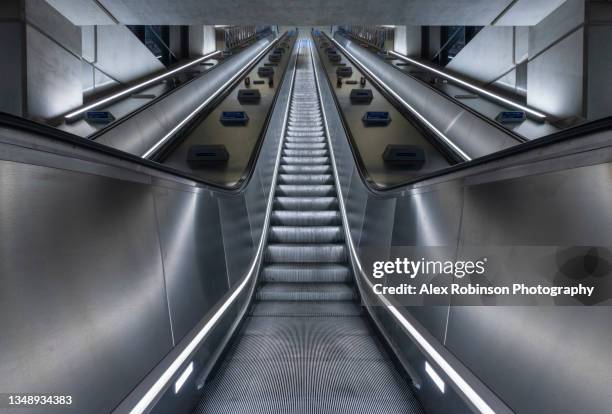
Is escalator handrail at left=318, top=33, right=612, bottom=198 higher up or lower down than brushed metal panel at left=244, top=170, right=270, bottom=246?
higher up

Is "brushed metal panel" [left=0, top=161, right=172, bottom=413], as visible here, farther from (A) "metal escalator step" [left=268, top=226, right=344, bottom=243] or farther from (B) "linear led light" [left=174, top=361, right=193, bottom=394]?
(A) "metal escalator step" [left=268, top=226, right=344, bottom=243]

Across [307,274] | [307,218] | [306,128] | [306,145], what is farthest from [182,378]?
[306,128]

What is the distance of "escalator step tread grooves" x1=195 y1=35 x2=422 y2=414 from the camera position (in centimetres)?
215

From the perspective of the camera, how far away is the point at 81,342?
1.19 meters

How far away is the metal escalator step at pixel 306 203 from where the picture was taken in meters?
5.25

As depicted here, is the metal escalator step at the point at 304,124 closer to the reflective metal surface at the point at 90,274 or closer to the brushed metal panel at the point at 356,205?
the brushed metal panel at the point at 356,205

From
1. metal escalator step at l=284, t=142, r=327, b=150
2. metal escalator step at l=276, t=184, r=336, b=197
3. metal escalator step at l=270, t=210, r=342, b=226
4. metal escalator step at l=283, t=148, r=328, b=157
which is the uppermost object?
metal escalator step at l=284, t=142, r=327, b=150

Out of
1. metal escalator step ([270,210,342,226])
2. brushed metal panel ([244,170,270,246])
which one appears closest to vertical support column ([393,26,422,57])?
metal escalator step ([270,210,342,226])

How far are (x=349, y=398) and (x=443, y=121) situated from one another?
582cm

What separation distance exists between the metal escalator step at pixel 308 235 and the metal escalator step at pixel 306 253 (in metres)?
0.21

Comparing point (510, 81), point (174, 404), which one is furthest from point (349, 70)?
point (174, 404)

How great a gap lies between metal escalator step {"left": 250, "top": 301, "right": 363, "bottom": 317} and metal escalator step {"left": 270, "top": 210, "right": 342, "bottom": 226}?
1.45 m

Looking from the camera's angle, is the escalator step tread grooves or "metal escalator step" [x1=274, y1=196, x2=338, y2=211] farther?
→ "metal escalator step" [x1=274, y1=196, x2=338, y2=211]

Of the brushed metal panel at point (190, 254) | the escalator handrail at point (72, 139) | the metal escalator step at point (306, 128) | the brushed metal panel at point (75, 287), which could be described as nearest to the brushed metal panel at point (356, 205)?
the brushed metal panel at point (190, 254)
